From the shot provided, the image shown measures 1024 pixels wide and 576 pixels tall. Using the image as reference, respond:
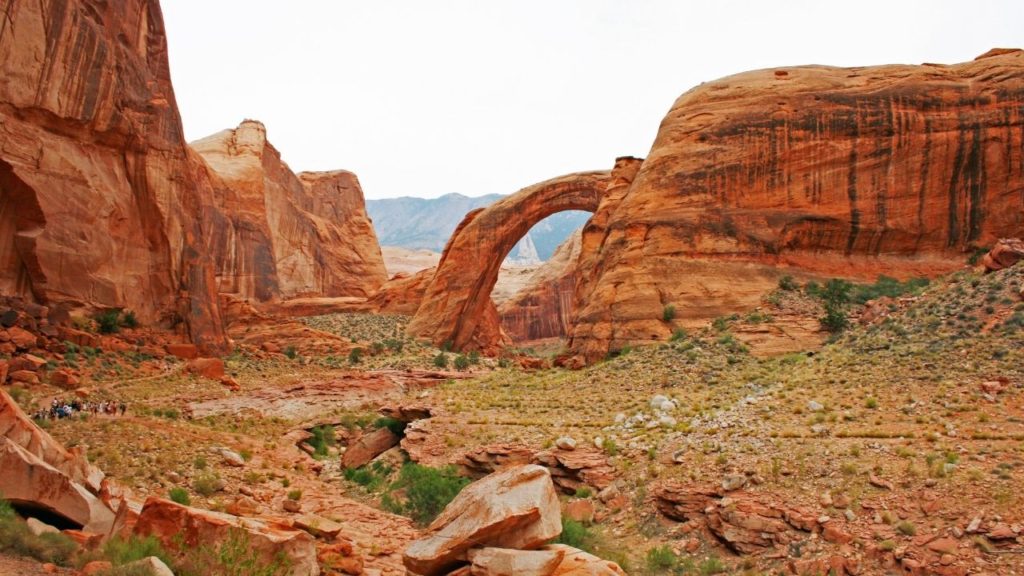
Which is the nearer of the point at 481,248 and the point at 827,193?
the point at 827,193

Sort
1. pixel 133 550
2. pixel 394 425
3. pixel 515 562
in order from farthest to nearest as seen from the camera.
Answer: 1. pixel 394 425
2. pixel 515 562
3. pixel 133 550

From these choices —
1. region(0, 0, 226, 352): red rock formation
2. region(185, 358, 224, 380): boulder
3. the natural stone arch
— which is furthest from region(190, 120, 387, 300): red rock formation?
region(185, 358, 224, 380): boulder

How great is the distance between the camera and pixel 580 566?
8227mm

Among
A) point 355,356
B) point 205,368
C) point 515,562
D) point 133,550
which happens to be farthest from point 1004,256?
point 355,356

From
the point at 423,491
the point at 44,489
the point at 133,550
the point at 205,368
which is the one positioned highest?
the point at 44,489

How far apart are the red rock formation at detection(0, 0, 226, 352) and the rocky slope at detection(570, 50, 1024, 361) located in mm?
16371

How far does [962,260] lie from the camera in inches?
1035

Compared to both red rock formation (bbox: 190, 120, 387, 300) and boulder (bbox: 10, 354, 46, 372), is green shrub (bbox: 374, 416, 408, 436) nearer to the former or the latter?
boulder (bbox: 10, 354, 46, 372)

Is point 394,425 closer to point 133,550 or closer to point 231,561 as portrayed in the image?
point 231,561

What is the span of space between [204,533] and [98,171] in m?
21.8

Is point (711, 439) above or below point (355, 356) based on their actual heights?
above

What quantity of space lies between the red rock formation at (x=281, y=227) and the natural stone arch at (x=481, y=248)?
15.0 m

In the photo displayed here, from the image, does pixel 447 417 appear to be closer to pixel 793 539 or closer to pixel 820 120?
pixel 793 539

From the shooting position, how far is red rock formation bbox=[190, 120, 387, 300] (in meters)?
51.7
